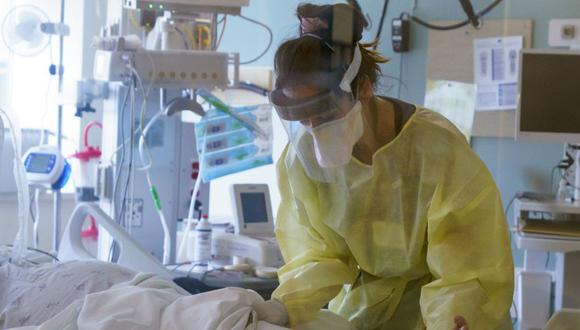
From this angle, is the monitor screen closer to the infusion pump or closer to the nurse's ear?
the infusion pump

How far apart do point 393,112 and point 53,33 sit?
194 centimetres

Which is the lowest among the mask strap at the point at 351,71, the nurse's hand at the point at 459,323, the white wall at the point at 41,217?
the white wall at the point at 41,217

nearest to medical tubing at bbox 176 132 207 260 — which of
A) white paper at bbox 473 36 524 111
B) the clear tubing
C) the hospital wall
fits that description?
the clear tubing

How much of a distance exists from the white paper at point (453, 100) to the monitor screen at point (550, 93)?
0.78m

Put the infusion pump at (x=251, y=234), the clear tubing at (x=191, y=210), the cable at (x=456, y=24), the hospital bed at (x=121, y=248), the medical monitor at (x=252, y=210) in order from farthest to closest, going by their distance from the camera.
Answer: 1. the cable at (x=456, y=24)
2. the clear tubing at (x=191, y=210)
3. the medical monitor at (x=252, y=210)
4. the infusion pump at (x=251, y=234)
5. the hospital bed at (x=121, y=248)

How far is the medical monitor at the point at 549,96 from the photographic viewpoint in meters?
3.44

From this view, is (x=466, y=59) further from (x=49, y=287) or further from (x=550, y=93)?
(x=49, y=287)

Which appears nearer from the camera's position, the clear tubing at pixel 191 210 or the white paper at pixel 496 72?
the clear tubing at pixel 191 210

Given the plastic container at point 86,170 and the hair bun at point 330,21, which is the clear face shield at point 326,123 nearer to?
the hair bun at point 330,21

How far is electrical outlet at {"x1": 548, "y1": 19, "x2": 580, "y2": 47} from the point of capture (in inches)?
158

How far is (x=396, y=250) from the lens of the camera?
5.99 ft

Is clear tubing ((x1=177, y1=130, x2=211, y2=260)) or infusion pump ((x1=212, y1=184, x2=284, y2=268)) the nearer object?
infusion pump ((x1=212, y1=184, x2=284, y2=268))

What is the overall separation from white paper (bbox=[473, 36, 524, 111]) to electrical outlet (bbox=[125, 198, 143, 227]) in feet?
6.22

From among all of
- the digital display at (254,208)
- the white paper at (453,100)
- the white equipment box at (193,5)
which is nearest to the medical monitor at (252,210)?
the digital display at (254,208)
